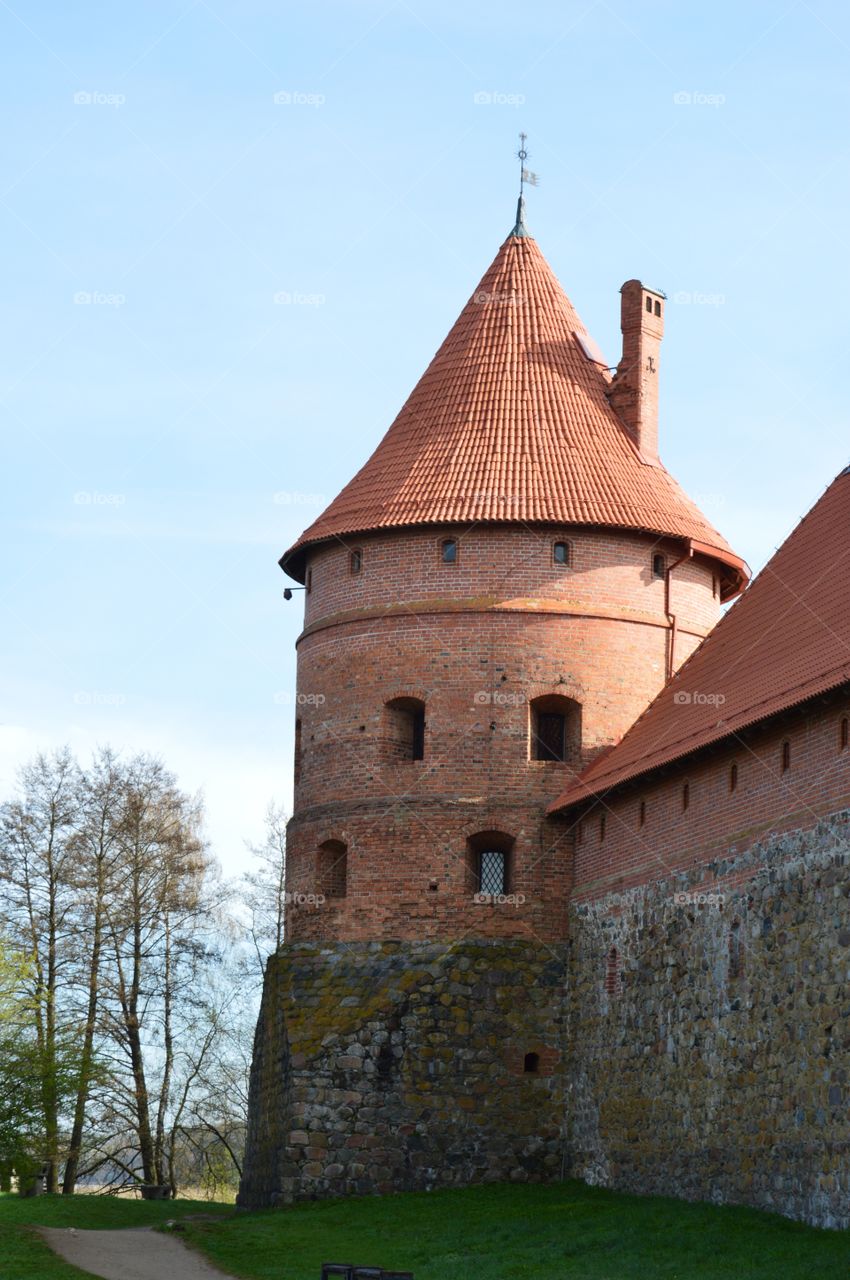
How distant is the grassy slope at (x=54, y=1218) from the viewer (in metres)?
19.6

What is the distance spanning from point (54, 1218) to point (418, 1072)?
4.95 m

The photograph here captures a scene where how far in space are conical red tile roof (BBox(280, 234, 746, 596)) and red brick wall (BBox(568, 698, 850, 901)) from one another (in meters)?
3.86

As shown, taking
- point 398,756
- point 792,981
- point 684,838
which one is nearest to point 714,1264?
point 792,981

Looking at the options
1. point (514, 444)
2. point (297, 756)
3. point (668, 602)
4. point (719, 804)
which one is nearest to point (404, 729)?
point (297, 756)

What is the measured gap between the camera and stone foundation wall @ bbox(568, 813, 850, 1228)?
18.7 meters

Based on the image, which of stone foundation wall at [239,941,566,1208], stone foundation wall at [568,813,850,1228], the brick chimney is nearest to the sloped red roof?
stone foundation wall at [568,813,850,1228]

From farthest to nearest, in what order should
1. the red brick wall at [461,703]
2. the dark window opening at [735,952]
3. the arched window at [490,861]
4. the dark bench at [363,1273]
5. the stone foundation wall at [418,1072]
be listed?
the arched window at [490,861] < the red brick wall at [461,703] < the stone foundation wall at [418,1072] < the dark window opening at [735,952] < the dark bench at [363,1273]

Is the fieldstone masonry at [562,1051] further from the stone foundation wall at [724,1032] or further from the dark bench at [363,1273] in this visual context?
the dark bench at [363,1273]

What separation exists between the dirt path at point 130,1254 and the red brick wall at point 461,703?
4.45 m

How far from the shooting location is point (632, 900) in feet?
A: 77.0

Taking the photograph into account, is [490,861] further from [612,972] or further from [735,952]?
[735,952]

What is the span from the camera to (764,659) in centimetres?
2198

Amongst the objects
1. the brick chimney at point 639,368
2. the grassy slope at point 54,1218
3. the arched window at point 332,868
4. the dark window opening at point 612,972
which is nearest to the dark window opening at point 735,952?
the dark window opening at point 612,972

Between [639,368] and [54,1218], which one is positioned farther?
[639,368]
